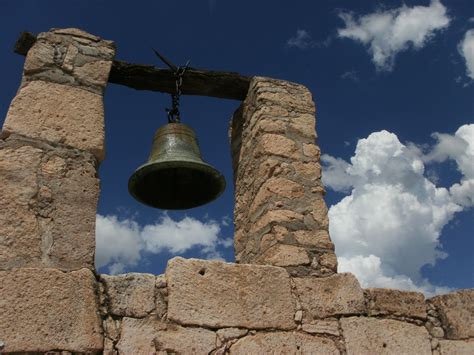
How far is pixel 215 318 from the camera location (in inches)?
111

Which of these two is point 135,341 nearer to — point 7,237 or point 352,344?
point 7,237

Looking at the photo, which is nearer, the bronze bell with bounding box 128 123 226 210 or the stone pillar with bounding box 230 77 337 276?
the stone pillar with bounding box 230 77 337 276

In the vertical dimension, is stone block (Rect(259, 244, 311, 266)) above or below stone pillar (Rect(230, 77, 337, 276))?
below

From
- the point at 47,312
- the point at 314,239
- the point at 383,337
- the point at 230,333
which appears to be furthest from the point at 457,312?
the point at 47,312

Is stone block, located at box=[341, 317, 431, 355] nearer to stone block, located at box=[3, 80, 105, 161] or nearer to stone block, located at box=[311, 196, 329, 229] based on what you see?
stone block, located at box=[311, 196, 329, 229]

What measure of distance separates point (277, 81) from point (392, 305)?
5.77 feet

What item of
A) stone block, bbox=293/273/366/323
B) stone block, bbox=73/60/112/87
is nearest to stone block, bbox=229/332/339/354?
stone block, bbox=293/273/366/323

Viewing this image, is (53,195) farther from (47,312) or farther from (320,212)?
(320,212)

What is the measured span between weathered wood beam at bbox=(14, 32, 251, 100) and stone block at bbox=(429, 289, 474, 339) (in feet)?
6.60

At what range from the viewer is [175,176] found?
13.0 feet

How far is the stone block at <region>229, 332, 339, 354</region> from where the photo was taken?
2.81 metres

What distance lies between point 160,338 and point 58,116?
1.41 meters

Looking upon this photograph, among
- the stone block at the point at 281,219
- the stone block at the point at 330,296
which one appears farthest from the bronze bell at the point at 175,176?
the stone block at the point at 330,296

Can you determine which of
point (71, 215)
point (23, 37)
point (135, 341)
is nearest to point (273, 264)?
point (135, 341)
